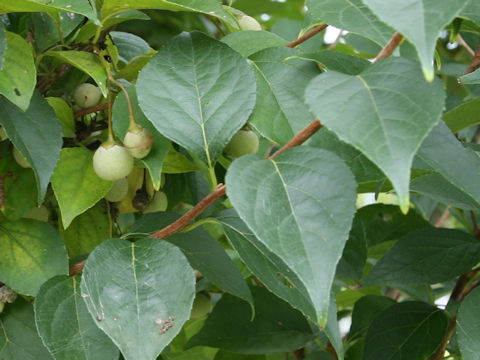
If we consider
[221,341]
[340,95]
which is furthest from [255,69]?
[221,341]

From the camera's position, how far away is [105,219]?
0.80 m

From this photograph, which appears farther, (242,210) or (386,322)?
(386,322)

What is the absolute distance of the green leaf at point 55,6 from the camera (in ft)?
1.93

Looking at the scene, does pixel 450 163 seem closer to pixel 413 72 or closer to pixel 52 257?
pixel 413 72

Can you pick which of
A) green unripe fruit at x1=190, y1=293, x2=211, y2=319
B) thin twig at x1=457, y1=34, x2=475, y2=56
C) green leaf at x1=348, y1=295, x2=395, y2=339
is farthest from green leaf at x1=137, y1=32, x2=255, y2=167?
thin twig at x1=457, y1=34, x2=475, y2=56

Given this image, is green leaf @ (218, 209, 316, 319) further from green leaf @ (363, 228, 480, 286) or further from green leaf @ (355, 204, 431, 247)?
green leaf @ (355, 204, 431, 247)

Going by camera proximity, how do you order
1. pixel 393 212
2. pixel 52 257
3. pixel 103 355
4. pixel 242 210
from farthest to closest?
pixel 393 212, pixel 52 257, pixel 103 355, pixel 242 210

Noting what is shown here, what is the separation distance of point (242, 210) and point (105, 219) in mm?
359

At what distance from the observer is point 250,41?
698mm

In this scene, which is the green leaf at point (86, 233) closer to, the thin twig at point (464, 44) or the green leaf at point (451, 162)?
the green leaf at point (451, 162)

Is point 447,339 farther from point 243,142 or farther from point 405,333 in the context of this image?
point 243,142

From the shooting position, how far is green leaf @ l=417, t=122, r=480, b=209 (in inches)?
21.4

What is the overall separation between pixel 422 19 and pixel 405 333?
0.51 meters

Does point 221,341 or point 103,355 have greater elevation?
point 103,355
